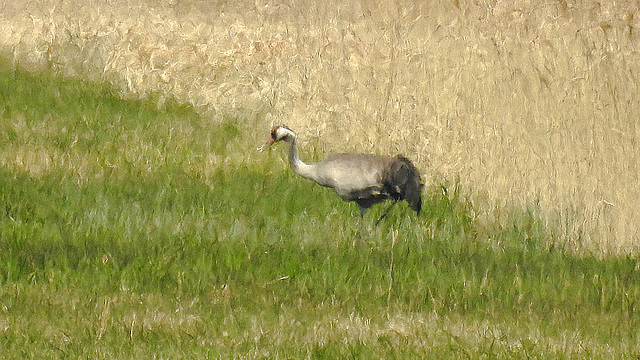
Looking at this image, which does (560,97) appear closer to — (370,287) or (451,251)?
(451,251)

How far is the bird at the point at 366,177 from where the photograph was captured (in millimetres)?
7867

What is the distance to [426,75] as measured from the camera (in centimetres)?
955

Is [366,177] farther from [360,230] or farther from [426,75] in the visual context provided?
[426,75]

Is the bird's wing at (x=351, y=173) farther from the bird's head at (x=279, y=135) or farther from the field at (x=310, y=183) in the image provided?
the bird's head at (x=279, y=135)

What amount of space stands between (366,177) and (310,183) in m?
0.54

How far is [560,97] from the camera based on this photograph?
888cm

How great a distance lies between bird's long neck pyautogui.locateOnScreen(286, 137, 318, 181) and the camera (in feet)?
26.6

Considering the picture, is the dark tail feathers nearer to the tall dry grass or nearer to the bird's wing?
the bird's wing

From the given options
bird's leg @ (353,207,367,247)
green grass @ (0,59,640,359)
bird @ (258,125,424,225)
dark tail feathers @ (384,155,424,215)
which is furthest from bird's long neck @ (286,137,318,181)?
bird's leg @ (353,207,367,247)

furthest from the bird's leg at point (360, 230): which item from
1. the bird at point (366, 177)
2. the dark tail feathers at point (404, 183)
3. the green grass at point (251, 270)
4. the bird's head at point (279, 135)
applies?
the bird's head at point (279, 135)

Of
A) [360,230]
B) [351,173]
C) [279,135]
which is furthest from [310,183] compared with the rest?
[360,230]

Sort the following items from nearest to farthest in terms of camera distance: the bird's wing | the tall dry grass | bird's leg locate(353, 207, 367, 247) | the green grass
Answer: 1. the green grass
2. bird's leg locate(353, 207, 367, 247)
3. the bird's wing
4. the tall dry grass

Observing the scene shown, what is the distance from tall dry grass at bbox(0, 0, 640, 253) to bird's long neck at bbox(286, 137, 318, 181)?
0.87 meters

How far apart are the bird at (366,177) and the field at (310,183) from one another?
156 mm
